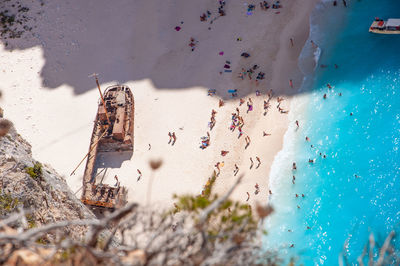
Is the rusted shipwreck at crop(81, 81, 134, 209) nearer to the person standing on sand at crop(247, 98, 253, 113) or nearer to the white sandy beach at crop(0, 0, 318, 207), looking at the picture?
the white sandy beach at crop(0, 0, 318, 207)

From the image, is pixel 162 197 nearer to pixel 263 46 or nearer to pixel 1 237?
Answer: pixel 263 46

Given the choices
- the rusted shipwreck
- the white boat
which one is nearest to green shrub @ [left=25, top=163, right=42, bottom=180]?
the rusted shipwreck

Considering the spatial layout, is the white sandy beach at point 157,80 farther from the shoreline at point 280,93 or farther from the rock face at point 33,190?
the rock face at point 33,190

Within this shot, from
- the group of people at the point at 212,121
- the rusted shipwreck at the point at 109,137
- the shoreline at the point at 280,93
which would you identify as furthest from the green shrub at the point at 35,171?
the group of people at the point at 212,121

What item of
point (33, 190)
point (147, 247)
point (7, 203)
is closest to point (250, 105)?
point (33, 190)

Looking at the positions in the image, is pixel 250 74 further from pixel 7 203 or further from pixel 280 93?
pixel 7 203

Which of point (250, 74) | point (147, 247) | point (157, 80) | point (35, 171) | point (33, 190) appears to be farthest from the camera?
point (157, 80)

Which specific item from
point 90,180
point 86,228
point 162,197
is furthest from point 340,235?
point 90,180
